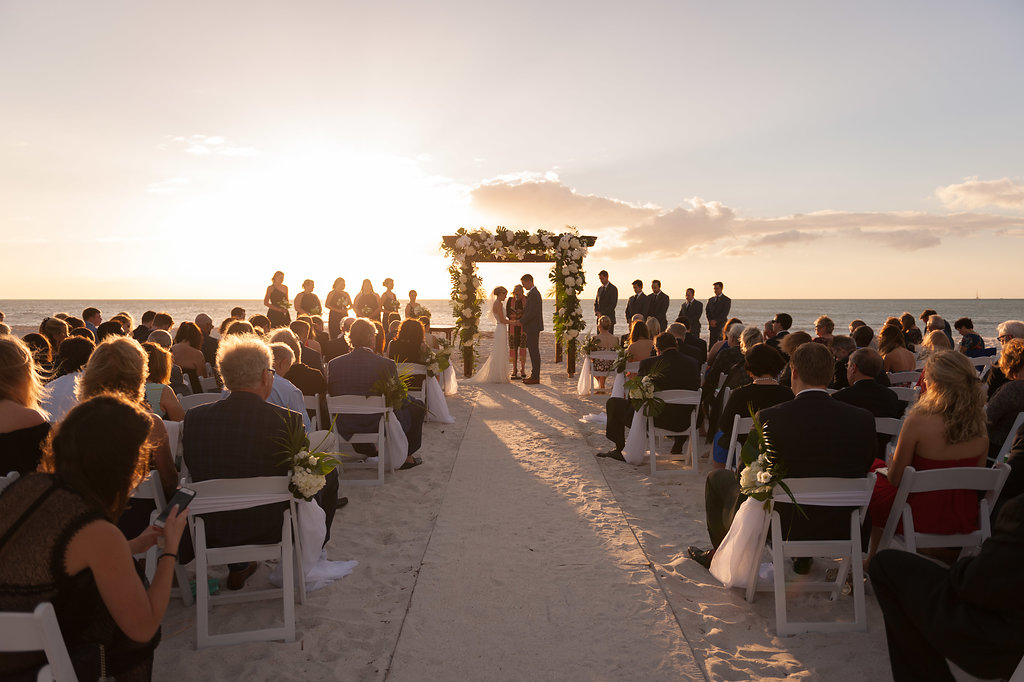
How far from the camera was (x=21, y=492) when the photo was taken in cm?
199

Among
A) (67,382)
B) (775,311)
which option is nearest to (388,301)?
(67,382)

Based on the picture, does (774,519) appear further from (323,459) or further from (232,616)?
(232,616)

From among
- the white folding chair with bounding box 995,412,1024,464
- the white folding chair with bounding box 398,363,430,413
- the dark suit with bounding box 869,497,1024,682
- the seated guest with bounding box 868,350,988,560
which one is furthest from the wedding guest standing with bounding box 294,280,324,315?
the dark suit with bounding box 869,497,1024,682

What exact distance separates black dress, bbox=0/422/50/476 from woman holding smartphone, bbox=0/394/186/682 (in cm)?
125

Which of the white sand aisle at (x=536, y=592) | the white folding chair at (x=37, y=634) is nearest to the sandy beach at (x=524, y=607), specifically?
the white sand aisle at (x=536, y=592)

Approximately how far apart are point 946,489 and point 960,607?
4.63 ft

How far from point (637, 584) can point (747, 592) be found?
0.70 metres

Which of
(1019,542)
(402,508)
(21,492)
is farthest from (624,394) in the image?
(21,492)

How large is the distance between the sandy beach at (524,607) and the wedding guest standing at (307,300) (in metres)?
7.13

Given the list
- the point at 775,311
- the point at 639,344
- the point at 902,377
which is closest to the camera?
the point at 902,377

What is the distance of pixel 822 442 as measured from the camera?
3.55 metres

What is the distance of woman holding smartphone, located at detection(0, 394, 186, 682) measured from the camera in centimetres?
196

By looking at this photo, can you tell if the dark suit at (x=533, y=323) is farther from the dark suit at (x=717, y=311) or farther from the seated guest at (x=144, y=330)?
the seated guest at (x=144, y=330)

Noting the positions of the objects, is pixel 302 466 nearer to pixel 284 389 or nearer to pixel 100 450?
pixel 100 450
